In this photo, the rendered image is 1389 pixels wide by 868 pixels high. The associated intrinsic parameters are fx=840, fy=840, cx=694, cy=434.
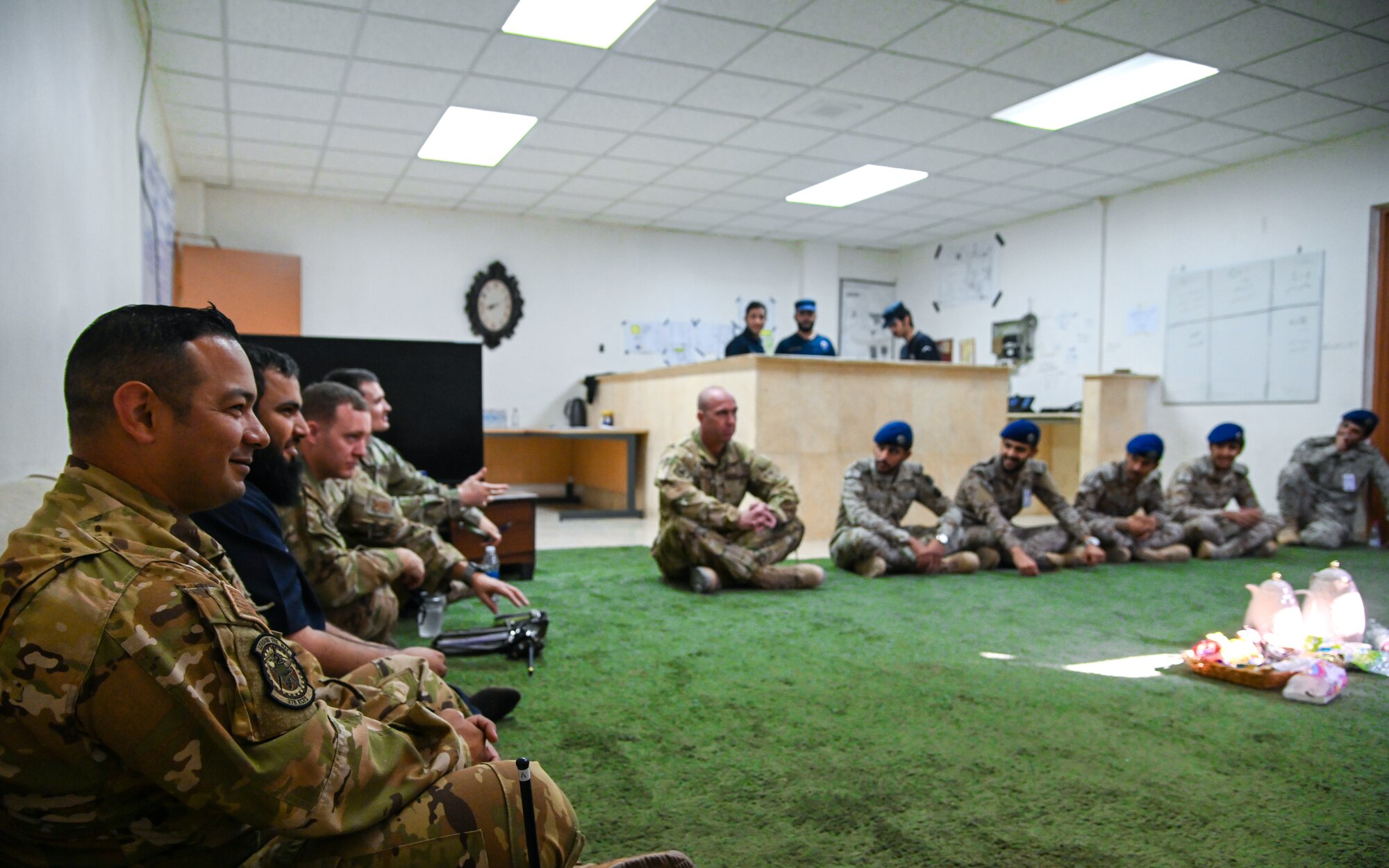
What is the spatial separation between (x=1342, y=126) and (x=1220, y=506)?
9.13ft

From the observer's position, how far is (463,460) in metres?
4.47

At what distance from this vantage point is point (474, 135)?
6.27 m

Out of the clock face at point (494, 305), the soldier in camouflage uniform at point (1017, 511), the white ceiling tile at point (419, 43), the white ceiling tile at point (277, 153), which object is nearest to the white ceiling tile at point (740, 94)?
the white ceiling tile at point (419, 43)

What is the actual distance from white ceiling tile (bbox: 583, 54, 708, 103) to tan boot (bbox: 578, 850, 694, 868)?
178 inches

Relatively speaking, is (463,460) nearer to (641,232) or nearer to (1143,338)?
(641,232)

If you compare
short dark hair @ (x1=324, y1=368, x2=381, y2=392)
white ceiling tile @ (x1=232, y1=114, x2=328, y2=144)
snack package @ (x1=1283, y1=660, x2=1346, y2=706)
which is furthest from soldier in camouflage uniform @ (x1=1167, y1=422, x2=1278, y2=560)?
white ceiling tile @ (x1=232, y1=114, x2=328, y2=144)

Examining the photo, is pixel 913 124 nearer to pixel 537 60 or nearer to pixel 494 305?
pixel 537 60

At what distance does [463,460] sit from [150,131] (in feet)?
9.47

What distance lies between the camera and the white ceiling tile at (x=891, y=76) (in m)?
4.83

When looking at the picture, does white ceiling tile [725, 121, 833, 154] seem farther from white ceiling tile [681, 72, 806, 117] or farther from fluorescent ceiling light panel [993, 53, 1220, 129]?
fluorescent ceiling light panel [993, 53, 1220, 129]

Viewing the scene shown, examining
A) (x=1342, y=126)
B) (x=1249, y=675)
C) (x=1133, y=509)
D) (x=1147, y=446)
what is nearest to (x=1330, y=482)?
(x=1133, y=509)

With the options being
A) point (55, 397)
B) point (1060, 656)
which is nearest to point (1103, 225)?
point (1060, 656)

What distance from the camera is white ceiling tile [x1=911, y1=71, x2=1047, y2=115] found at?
5082 mm

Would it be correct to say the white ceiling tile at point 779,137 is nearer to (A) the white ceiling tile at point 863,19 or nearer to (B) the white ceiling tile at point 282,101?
(A) the white ceiling tile at point 863,19
